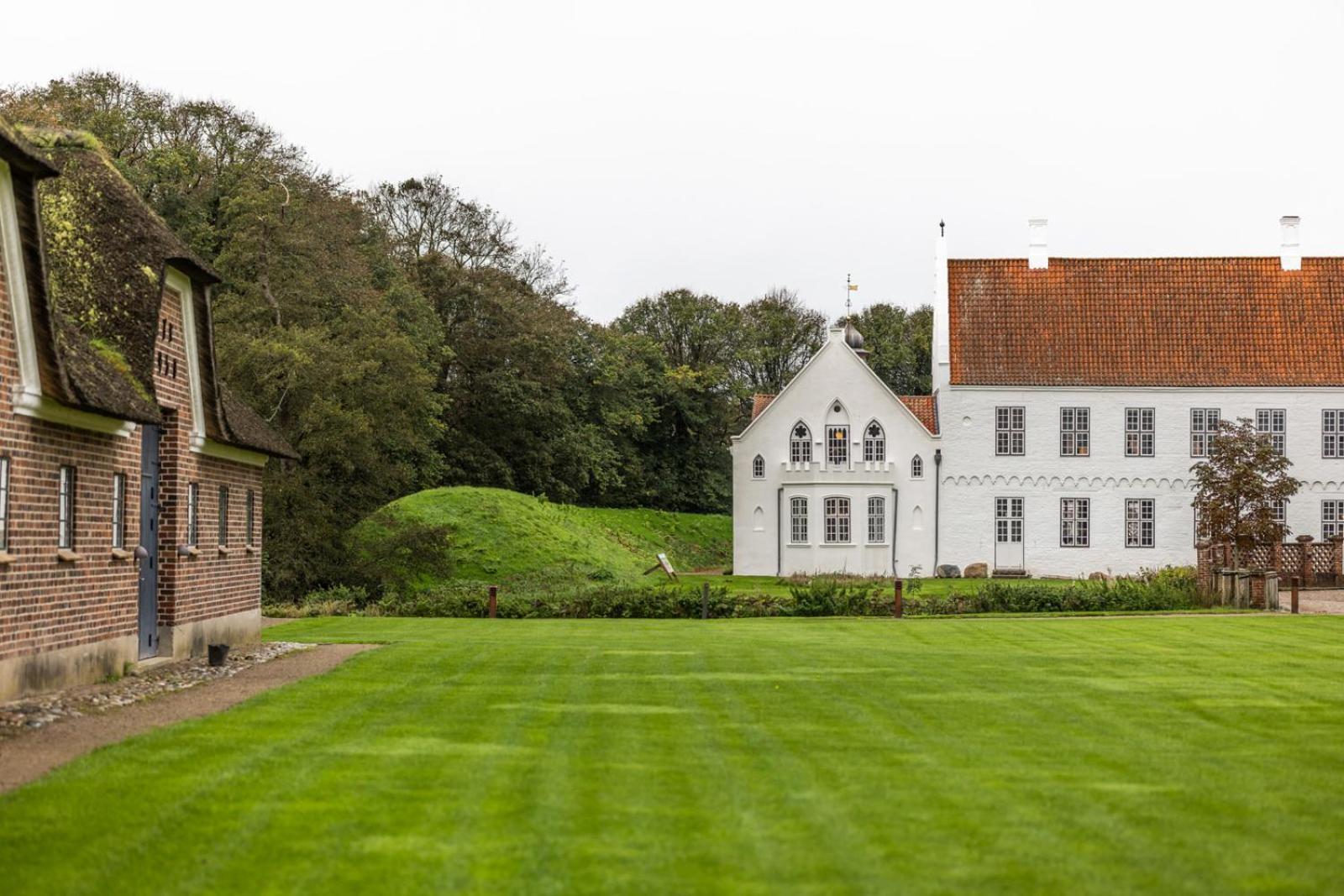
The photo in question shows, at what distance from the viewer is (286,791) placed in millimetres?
9992

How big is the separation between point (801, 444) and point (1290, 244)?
18.0 metres

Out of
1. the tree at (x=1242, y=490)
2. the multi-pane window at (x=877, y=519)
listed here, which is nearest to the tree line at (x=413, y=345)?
the multi-pane window at (x=877, y=519)

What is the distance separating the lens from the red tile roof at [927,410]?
5106 cm

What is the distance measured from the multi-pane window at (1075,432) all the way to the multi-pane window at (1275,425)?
542 centimetres

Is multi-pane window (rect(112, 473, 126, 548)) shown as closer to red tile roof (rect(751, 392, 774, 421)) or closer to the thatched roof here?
the thatched roof

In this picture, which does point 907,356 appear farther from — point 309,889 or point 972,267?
point 309,889

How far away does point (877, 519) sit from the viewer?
5009 cm

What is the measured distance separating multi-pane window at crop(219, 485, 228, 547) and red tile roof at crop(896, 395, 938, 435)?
30336 mm

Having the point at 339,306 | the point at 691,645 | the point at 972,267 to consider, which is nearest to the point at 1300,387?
the point at 972,267

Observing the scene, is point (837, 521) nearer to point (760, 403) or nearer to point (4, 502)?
point (760, 403)

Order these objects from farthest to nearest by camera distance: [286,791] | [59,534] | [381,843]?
[59,534], [286,791], [381,843]

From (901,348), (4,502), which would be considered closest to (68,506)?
(4,502)

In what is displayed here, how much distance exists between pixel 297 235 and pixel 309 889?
125ft

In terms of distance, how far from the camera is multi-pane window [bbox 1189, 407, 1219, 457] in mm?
50250
